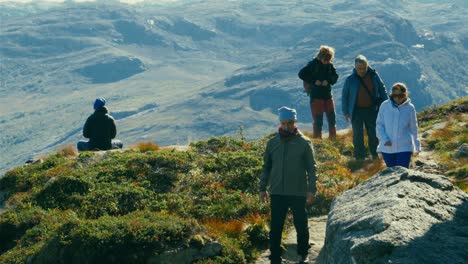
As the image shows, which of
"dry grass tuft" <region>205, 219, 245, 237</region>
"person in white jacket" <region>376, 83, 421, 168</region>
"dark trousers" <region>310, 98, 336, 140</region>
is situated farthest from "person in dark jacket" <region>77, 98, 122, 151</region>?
"person in white jacket" <region>376, 83, 421, 168</region>

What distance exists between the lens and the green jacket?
10.9 m

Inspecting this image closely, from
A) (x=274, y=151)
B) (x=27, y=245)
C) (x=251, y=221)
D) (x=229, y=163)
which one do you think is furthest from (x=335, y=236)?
(x=229, y=163)

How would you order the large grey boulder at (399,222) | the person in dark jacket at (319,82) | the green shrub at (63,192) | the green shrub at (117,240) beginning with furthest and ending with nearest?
the person in dark jacket at (319,82), the green shrub at (63,192), the green shrub at (117,240), the large grey boulder at (399,222)

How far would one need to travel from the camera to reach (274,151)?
11070 millimetres

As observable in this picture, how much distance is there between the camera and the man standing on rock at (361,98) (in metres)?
17.9

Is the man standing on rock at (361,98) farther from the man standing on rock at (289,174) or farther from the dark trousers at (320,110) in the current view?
the man standing on rock at (289,174)

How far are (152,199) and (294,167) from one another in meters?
4.82

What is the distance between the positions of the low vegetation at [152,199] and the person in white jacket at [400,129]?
164cm

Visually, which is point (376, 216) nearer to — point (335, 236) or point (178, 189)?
point (335, 236)

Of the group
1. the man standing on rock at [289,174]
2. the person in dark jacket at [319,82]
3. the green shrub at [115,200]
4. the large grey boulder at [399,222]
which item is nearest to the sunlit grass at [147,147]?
the person in dark jacket at [319,82]

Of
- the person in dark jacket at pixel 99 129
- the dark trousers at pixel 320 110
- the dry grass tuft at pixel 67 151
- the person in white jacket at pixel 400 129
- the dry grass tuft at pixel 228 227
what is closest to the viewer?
the dry grass tuft at pixel 228 227

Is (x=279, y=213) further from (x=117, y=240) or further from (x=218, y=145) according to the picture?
→ (x=218, y=145)

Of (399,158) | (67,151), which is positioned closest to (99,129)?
(67,151)

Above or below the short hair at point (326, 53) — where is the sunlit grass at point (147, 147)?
below
